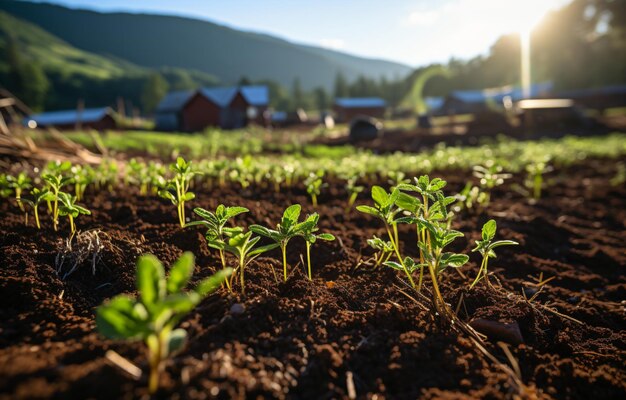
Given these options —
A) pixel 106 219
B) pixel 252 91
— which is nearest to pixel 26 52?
pixel 252 91

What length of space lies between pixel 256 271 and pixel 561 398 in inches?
69.1

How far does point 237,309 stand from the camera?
6.00 ft

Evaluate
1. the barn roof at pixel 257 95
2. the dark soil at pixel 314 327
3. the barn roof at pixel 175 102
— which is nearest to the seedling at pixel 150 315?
the dark soil at pixel 314 327

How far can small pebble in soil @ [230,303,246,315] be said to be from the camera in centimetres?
181

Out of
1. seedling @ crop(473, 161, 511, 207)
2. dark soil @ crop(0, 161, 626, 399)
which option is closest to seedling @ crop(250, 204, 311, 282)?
dark soil @ crop(0, 161, 626, 399)

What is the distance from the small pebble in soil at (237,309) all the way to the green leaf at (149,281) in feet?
2.20

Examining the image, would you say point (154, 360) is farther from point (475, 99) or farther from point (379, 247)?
point (475, 99)

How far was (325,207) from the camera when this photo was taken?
12.9 feet

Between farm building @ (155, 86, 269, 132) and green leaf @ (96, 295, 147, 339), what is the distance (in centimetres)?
3267

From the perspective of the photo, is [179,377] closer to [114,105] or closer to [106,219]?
[106,219]

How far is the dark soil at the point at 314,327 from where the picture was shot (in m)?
1.37

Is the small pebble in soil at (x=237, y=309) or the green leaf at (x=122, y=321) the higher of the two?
the green leaf at (x=122, y=321)

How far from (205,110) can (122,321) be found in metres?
35.1

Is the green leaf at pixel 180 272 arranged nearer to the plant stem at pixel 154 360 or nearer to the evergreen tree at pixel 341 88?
the plant stem at pixel 154 360
